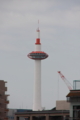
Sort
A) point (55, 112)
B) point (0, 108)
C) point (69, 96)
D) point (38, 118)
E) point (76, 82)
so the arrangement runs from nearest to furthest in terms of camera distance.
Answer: point (69, 96)
point (76, 82)
point (55, 112)
point (38, 118)
point (0, 108)

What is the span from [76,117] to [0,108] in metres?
111

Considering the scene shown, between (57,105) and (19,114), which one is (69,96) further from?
(57,105)

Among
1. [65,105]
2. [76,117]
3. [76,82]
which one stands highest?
[65,105]

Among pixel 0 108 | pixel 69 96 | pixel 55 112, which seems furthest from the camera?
pixel 0 108

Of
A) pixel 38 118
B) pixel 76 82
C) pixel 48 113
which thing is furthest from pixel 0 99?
pixel 76 82

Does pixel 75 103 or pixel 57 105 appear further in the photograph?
pixel 57 105

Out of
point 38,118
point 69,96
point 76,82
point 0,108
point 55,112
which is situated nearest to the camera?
point 69,96

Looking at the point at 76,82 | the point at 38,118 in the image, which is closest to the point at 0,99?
the point at 38,118

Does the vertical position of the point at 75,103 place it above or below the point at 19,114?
below

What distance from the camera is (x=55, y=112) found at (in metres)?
166

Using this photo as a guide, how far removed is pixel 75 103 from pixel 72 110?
4.70ft

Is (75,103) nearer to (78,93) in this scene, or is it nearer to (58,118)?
(78,93)

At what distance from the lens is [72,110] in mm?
91438

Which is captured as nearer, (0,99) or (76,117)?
(76,117)
